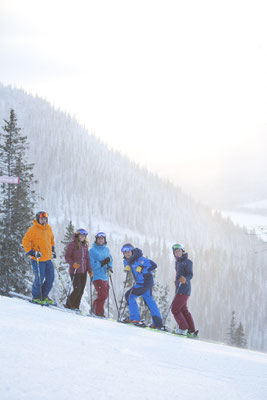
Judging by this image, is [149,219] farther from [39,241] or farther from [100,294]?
[39,241]

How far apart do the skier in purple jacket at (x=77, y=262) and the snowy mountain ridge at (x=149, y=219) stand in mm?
96368

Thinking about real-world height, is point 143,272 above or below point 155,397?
above

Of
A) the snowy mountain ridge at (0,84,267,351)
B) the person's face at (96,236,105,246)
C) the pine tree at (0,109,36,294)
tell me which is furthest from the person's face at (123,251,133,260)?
the snowy mountain ridge at (0,84,267,351)

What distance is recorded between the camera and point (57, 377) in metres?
2.73

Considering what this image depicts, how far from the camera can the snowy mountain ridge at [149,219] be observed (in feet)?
379

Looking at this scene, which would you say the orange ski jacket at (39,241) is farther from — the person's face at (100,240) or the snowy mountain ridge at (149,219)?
the snowy mountain ridge at (149,219)

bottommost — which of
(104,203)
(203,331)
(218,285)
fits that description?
(203,331)

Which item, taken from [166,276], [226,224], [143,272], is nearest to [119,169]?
[226,224]

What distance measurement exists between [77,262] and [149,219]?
16419 cm

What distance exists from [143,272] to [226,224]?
19031cm

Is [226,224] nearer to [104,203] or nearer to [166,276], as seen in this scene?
[104,203]

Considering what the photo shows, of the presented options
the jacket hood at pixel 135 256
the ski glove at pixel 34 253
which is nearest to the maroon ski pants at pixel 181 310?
the jacket hood at pixel 135 256

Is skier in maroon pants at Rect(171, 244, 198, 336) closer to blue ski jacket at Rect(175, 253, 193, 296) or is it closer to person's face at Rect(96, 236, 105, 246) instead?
blue ski jacket at Rect(175, 253, 193, 296)

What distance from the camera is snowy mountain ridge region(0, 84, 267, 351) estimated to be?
116 metres
